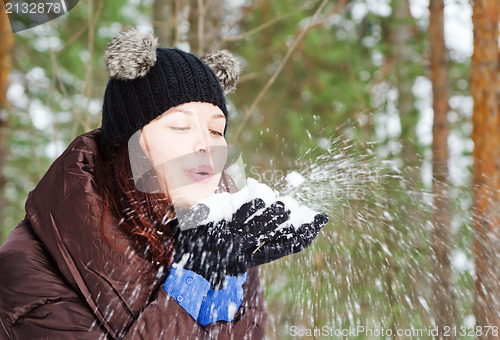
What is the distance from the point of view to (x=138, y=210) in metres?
1.70

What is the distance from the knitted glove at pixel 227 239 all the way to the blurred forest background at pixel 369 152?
24.2 inches

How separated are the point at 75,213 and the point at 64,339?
41cm

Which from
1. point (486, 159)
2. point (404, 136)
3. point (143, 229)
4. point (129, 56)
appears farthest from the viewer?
point (404, 136)

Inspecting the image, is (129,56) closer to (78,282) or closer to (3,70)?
(78,282)

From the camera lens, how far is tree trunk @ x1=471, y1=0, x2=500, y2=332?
4.30 metres

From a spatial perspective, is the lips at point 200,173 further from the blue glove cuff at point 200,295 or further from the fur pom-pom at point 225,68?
the fur pom-pom at point 225,68

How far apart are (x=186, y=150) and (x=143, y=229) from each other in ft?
1.08

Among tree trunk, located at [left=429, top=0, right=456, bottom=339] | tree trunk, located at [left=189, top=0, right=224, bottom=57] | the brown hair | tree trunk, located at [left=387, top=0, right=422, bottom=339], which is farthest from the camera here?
tree trunk, located at [left=429, top=0, right=456, bottom=339]

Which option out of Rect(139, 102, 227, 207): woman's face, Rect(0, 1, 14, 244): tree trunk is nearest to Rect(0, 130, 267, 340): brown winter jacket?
Rect(139, 102, 227, 207): woman's face

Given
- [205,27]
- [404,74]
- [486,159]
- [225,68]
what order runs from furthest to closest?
[404,74]
[486,159]
[205,27]
[225,68]

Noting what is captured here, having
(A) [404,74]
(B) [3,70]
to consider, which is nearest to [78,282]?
(A) [404,74]

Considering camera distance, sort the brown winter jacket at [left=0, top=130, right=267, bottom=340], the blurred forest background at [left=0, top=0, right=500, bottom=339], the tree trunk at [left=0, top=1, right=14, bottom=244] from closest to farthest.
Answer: the brown winter jacket at [left=0, top=130, right=267, bottom=340] → the blurred forest background at [left=0, top=0, right=500, bottom=339] → the tree trunk at [left=0, top=1, right=14, bottom=244]

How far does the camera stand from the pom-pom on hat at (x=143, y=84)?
178 centimetres

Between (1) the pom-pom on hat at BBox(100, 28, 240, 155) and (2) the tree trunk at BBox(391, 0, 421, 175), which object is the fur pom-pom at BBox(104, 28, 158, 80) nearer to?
(1) the pom-pom on hat at BBox(100, 28, 240, 155)
